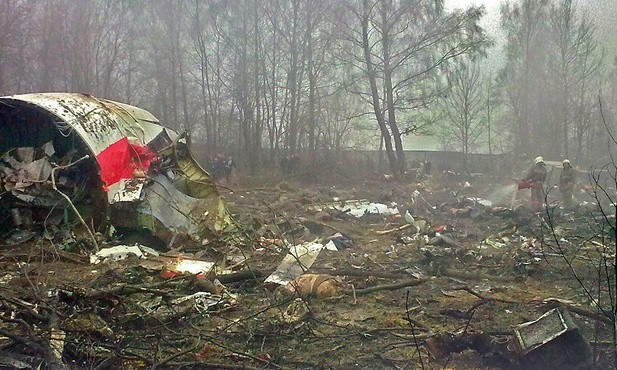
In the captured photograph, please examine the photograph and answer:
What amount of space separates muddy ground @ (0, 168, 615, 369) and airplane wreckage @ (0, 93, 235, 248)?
47cm

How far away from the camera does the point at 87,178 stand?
300 inches

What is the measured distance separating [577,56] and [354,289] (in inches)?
1104

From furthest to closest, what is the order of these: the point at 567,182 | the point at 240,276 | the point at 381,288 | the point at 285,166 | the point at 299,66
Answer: the point at 299,66, the point at 285,166, the point at 567,182, the point at 240,276, the point at 381,288

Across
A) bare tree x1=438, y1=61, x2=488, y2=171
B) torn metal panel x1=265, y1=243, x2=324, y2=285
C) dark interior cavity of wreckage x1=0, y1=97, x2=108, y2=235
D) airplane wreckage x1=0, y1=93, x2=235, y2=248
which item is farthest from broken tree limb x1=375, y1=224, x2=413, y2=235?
bare tree x1=438, y1=61, x2=488, y2=171

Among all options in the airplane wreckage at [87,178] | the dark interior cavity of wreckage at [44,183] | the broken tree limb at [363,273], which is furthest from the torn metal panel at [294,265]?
the dark interior cavity of wreckage at [44,183]

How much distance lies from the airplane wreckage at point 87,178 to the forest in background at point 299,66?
1343cm

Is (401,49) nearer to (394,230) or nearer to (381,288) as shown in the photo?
(394,230)

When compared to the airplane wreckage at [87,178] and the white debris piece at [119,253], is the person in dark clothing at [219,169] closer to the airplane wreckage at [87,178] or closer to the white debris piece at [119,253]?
the airplane wreckage at [87,178]

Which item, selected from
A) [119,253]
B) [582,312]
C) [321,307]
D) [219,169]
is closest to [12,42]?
[219,169]

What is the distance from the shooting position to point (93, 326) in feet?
12.5

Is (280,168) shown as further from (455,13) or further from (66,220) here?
(66,220)

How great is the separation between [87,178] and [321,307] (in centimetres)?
474

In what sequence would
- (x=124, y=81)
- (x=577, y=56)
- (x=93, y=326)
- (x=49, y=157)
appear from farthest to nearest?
(x=577, y=56) → (x=124, y=81) → (x=49, y=157) → (x=93, y=326)

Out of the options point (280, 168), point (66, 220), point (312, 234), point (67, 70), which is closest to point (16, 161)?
point (66, 220)
